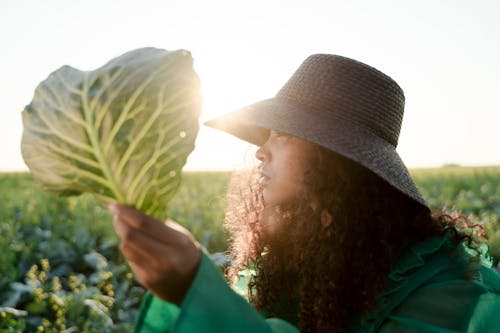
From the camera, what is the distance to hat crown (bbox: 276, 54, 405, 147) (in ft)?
6.78

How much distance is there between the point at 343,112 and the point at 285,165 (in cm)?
27

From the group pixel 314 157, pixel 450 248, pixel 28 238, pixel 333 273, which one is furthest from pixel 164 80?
pixel 28 238

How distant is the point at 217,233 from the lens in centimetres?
802

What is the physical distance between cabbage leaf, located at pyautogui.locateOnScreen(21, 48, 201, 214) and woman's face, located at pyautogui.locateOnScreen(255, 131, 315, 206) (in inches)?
34.4

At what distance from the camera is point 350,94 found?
2.08 meters

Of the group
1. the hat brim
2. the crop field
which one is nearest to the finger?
the hat brim

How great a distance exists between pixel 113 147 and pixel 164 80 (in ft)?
0.54

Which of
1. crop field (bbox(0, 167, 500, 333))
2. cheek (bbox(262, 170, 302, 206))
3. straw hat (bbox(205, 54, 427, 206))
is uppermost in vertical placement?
straw hat (bbox(205, 54, 427, 206))

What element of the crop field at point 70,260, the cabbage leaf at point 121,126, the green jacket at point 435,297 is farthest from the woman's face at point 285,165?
the crop field at point 70,260

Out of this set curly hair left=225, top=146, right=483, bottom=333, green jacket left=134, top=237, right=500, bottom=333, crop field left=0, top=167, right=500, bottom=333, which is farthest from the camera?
crop field left=0, top=167, right=500, bottom=333

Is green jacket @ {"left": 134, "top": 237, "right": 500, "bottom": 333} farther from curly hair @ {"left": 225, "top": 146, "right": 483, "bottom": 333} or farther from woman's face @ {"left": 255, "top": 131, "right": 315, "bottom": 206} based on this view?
woman's face @ {"left": 255, "top": 131, "right": 315, "bottom": 206}

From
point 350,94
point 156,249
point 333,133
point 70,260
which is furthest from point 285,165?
point 70,260

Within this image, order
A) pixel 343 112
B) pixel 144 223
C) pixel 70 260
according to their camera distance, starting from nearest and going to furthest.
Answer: pixel 144 223
pixel 343 112
pixel 70 260

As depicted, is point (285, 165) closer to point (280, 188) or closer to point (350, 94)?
point (280, 188)
